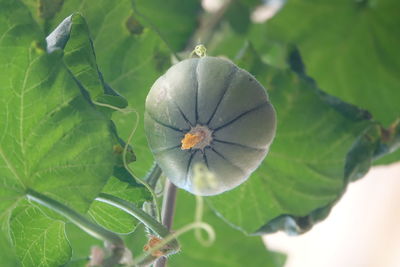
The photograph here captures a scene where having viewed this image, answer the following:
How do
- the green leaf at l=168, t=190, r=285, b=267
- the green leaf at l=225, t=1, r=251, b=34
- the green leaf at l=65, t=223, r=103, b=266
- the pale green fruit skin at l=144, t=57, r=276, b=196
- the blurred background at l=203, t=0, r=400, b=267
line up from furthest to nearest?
the blurred background at l=203, t=0, r=400, b=267
the green leaf at l=225, t=1, r=251, b=34
the green leaf at l=168, t=190, r=285, b=267
the green leaf at l=65, t=223, r=103, b=266
the pale green fruit skin at l=144, t=57, r=276, b=196

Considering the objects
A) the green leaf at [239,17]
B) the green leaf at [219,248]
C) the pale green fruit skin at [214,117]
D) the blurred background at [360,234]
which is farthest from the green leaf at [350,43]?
the blurred background at [360,234]

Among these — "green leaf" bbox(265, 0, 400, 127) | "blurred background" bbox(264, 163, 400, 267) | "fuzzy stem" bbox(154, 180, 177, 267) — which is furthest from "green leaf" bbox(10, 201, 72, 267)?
"blurred background" bbox(264, 163, 400, 267)

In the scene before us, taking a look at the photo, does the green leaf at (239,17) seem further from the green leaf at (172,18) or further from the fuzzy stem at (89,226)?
the fuzzy stem at (89,226)

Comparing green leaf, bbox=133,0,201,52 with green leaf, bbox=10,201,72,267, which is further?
green leaf, bbox=133,0,201,52

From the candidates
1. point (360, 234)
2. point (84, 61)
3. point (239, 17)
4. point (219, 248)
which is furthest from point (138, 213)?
point (360, 234)

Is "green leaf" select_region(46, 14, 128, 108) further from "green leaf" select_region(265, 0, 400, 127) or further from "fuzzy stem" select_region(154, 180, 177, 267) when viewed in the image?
"green leaf" select_region(265, 0, 400, 127)

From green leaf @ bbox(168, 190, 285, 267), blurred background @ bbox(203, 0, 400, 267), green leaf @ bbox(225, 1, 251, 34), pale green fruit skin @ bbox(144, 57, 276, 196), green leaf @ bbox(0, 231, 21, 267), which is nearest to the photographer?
pale green fruit skin @ bbox(144, 57, 276, 196)
